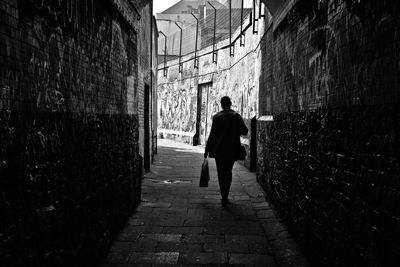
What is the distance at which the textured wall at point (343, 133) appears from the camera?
2.71 metres

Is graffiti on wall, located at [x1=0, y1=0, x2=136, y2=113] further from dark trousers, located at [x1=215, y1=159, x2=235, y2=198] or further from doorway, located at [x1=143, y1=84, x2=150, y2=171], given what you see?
doorway, located at [x1=143, y1=84, x2=150, y2=171]

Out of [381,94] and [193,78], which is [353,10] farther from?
[193,78]

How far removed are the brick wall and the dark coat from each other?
84.0 inches

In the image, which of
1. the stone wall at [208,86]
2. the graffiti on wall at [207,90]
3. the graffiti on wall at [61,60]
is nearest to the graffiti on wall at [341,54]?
the graffiti on wall at [61,60]

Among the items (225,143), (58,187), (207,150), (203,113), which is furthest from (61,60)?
(203,113)

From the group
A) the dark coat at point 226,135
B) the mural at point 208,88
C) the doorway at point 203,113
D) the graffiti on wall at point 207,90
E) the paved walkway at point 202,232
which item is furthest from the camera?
the doorway at point 203,113

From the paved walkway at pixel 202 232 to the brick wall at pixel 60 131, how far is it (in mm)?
391

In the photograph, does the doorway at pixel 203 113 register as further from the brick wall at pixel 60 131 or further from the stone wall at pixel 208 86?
the brick wall at pixel 60 131

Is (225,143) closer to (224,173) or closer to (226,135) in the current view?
(226,135)

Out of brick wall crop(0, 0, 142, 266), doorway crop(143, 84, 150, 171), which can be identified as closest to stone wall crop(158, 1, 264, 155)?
doorway crop(143, 84, 150, 171)

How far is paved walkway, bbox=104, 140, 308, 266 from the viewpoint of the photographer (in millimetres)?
4715

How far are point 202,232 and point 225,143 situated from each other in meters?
2.03

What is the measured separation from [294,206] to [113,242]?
2133mm

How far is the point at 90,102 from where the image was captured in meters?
4.28
